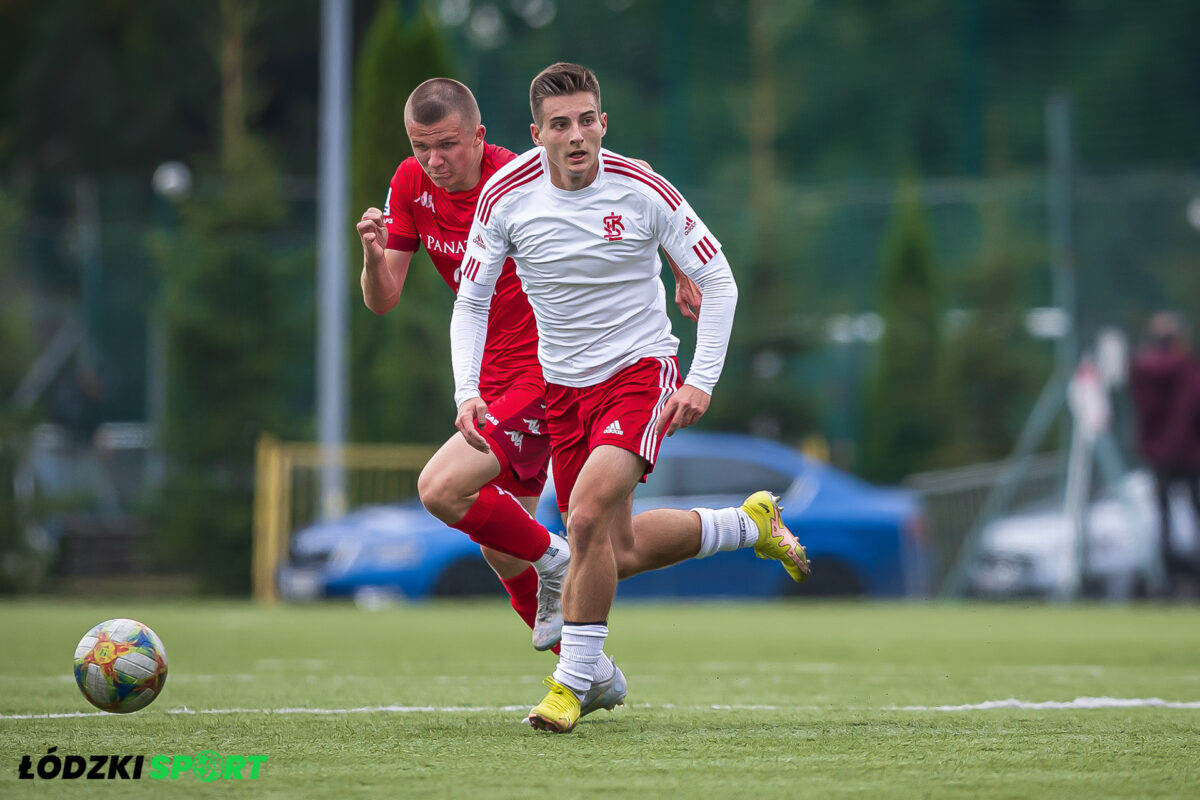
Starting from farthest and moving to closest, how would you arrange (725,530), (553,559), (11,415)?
(11,415) → (553,559) → (725,530)

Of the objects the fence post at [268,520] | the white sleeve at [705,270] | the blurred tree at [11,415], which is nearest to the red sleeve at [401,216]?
the white sleeve at [705,270]

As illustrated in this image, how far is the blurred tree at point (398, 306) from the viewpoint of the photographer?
17.2m

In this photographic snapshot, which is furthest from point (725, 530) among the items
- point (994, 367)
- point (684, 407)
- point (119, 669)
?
point (994, 367)

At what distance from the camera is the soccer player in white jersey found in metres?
4.94

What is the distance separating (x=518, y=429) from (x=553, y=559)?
0.52 meters

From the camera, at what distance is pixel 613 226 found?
5082 mm

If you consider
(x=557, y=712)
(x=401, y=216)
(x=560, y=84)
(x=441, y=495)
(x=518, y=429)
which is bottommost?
(x=557, y=712)

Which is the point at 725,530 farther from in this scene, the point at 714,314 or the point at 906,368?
the point at 906,368

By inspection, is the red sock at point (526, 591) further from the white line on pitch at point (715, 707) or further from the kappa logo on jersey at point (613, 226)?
the kappa logo on jersey at point (613, 226)

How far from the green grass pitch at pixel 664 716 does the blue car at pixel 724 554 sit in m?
3.25

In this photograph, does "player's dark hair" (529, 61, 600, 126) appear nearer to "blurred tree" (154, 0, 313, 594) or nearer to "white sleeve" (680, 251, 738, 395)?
"white sleeve" (680, 251, 738, 395)

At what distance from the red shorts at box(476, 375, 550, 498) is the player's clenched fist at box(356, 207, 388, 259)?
72 centimetres

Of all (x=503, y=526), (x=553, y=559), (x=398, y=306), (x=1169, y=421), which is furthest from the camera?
(x=398, y=306)

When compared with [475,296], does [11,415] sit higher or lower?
lower
